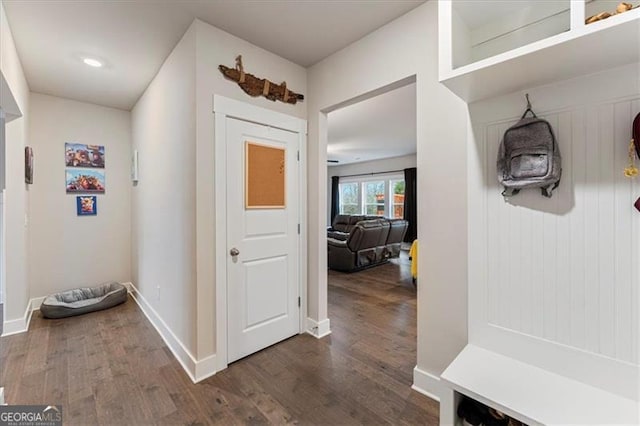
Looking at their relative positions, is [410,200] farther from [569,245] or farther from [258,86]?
[569,245]

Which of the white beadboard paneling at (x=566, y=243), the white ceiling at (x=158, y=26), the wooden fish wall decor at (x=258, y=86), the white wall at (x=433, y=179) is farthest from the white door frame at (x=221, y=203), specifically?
the white beadboard paneling at (x=566, y=243)

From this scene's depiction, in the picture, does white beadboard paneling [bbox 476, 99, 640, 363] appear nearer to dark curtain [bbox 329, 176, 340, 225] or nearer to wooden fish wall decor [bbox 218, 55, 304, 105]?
wooden fish wall decor [bbox 218, 55, 304, 105]

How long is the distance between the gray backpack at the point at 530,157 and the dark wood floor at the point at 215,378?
4.50ft

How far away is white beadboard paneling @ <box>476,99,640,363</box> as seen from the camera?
1.03 meters

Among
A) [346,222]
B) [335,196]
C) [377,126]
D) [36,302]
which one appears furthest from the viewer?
[335,196]

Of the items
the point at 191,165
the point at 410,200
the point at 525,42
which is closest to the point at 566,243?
the point at 525,42

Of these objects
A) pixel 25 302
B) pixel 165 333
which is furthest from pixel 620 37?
pixel 25 302

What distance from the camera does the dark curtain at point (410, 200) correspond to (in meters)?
7.16

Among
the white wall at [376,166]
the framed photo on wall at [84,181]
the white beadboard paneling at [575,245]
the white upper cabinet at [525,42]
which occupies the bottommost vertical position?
the white beadboard paneling at [575,245]

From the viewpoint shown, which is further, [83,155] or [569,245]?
[83,155]

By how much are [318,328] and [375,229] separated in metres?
2.98

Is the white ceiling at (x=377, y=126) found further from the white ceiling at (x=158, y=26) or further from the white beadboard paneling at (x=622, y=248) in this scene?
the white beadboard paneling at (x=622, y=248)

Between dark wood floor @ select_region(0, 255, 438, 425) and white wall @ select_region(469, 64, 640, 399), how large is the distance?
0.82 metres

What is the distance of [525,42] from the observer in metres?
1.25
